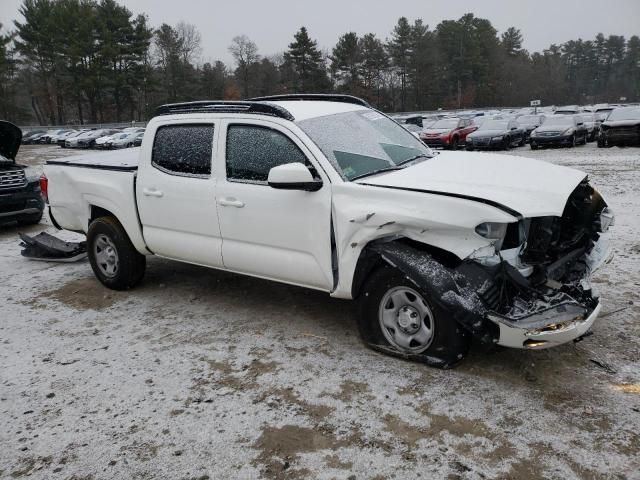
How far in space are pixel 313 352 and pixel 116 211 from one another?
272 cm

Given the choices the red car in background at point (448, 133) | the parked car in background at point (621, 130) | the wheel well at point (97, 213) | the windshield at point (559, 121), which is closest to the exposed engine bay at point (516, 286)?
the wheel well at point (97, 213)

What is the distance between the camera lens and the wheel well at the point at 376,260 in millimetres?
3703

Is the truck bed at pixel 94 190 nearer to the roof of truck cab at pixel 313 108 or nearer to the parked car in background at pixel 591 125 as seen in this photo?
the roof of truck cab at pixel 313 108

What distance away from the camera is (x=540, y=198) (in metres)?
3.55

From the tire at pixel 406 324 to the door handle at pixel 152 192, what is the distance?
7.47ft

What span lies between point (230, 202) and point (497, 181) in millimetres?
2142

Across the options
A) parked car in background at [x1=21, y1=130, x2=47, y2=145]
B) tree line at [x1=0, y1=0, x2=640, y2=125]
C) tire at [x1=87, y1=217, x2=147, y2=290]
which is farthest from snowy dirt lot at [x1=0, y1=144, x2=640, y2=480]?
tree line at [x1=0, y1=0, x2=640, y2=125]

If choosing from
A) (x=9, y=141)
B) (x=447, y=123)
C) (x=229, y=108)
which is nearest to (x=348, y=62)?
(x=447, y=123)

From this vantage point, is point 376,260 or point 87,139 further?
point 87,139

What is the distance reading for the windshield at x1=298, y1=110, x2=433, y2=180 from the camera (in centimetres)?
422

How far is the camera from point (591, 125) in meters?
23.7

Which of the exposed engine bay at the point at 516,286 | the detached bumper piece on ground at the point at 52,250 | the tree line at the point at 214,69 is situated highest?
the tree line at the point at 214,69

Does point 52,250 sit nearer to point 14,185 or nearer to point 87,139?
point 14,185

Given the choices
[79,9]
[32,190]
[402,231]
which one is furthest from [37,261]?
[79,9]
